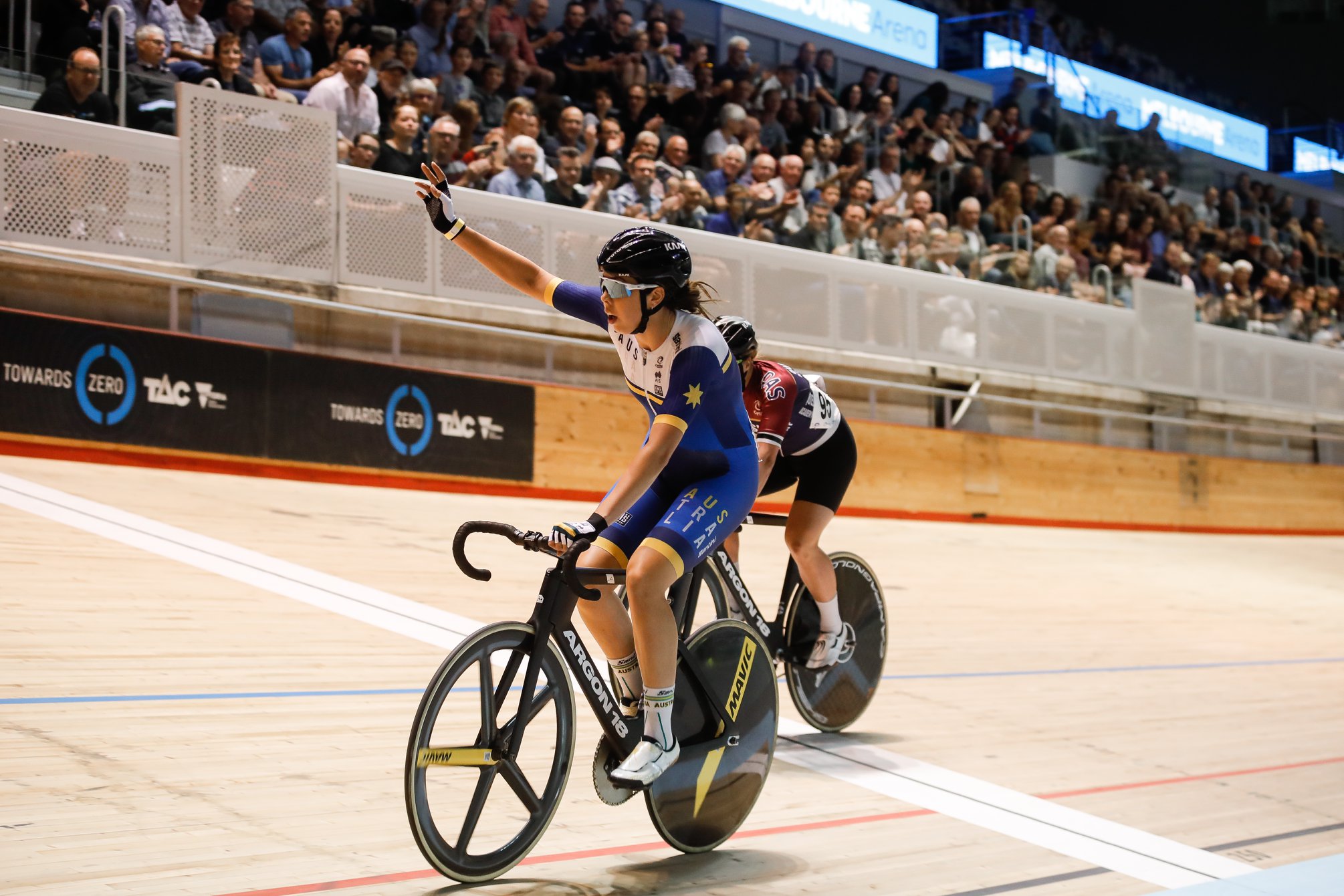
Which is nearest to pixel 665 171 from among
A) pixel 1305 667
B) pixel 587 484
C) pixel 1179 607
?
pixel 587 484

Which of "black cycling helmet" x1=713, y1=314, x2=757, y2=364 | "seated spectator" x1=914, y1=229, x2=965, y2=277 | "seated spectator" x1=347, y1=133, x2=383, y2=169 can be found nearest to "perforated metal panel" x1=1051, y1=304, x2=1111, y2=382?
"seated spectator" x1=914, y1=229, x2=965, y2=277

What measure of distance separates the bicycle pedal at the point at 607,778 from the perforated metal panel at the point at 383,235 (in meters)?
5.95

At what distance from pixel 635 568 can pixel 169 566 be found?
3.12 metres

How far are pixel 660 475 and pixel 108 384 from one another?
16.2ft

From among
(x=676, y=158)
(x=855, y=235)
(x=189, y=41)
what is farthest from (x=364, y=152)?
(x=855, y=235)

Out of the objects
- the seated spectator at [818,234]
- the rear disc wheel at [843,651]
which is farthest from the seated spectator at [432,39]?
the rear disc wheel at [843,651]

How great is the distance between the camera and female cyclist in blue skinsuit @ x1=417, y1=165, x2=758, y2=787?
2672mm

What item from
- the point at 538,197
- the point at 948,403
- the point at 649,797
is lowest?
the point at 649,797

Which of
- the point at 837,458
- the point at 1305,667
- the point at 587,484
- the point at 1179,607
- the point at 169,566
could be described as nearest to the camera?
the point at 837,458

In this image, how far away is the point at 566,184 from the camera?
9023 mm

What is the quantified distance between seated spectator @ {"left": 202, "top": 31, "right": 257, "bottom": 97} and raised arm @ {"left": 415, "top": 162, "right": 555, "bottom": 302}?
211 inches

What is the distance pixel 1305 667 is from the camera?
255 inches

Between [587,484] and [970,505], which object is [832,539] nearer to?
[587,484]

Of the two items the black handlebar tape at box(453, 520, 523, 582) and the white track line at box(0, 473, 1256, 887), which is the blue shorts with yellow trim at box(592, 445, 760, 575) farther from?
the white track line at box(0, 473, 1256, 887)
